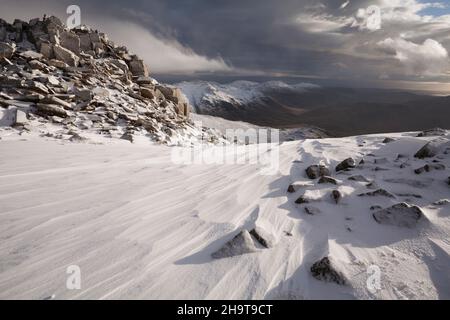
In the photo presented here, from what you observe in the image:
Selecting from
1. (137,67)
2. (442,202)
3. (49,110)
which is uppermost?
(137,67)

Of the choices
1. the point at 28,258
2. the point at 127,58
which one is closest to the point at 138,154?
the point at 28,258

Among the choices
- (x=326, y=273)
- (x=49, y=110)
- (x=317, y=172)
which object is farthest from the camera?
(x=49, y=110)

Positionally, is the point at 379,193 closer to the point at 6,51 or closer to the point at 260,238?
the point at 260,238

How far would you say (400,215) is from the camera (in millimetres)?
3367

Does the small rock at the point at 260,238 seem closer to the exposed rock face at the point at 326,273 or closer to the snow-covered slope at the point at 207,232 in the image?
the snow-covered slope at the point at 207,232

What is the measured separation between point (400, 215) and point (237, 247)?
7.35ft

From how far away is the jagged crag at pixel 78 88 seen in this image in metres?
10.1

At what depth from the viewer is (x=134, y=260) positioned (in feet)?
9.20

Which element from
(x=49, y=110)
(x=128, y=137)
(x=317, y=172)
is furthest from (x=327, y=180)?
(x=49, y=110)

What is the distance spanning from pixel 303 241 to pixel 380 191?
73.7 inches

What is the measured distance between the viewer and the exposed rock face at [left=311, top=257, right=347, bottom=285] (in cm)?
247

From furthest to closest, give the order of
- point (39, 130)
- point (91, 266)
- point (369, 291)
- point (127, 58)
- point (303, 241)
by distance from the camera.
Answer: point (127, 58) < point (39, 130) < point (303, 241) < point (91, 266) < point (369, 291)
